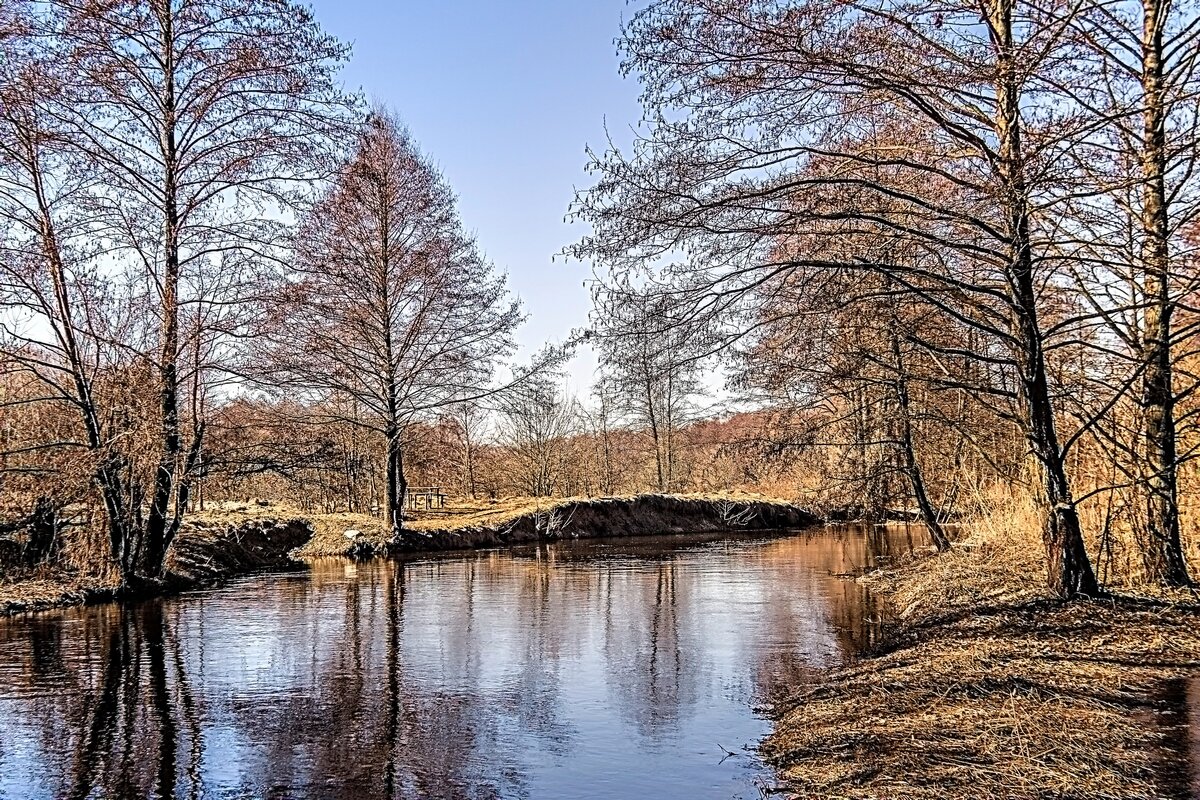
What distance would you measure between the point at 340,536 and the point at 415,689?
15.6 m

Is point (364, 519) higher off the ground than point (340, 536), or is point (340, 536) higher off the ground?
point (364, 519)

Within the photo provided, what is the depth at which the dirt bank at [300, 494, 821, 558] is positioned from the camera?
22.9m

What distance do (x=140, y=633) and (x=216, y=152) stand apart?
8.03m

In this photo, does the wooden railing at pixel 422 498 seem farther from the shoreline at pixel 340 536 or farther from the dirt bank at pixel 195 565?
the dirt bank at pixel 195 565

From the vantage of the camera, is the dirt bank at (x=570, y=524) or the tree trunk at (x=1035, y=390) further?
the dirt bank at (x=570, y=524)

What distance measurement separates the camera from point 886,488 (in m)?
17.6

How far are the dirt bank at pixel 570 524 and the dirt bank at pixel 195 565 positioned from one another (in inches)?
40.2

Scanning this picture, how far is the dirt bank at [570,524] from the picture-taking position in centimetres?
2294

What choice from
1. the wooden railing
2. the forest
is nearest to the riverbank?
the forest

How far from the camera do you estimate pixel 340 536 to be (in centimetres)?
2298

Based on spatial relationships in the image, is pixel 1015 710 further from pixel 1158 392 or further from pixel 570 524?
pixel 570 524

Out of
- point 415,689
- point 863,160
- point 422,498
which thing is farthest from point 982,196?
point 422,498

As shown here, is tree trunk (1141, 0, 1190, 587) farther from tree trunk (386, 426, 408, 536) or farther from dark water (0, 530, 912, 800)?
tree trunk (386, 426, 408, 536)

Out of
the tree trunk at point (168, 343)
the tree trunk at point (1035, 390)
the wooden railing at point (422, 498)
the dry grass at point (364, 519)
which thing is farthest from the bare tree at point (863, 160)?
the wooden railing at point (422, 498)
